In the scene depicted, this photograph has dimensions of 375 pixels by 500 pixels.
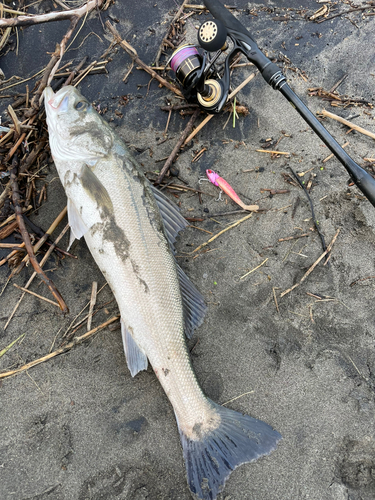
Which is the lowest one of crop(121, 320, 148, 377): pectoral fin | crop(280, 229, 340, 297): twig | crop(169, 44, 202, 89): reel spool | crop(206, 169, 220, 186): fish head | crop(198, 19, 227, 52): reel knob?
crop(280, 229, 340, 297): twig

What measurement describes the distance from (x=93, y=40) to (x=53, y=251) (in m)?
2.94

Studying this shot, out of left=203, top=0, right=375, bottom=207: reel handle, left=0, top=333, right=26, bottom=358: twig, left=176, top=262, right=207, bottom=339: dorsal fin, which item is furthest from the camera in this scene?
left=0, top=333, right=26, bottom=358: twig

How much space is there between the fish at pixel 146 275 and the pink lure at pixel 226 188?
28.8 inches

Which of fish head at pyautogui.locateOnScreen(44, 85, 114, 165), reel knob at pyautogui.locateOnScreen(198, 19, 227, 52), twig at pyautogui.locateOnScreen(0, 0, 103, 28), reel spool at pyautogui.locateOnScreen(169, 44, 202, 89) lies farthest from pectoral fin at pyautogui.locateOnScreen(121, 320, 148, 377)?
twig at pyautogui.locateOnScreen(0, 0, 103, 28)

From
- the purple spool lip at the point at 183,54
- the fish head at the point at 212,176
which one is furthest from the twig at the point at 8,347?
the purple spool lip at the point at 183,54

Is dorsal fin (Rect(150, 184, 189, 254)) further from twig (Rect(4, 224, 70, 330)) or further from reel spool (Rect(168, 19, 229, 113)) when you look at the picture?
reel spool (Rect(168, 19, 229, 113))

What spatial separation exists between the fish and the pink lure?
73 centimetres

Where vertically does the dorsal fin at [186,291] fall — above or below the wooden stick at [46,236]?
below

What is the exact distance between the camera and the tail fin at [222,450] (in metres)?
2.48

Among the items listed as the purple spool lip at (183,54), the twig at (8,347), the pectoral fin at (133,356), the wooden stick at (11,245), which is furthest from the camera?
the purple spool lip at (183,54)

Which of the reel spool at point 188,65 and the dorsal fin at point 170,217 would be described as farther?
the reel spool at point 188,65

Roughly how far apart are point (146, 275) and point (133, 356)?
0.73 metres

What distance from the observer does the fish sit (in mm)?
2576

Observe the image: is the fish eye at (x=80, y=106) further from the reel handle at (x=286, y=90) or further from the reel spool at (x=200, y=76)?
the reel handle at (x=286, y=90)
